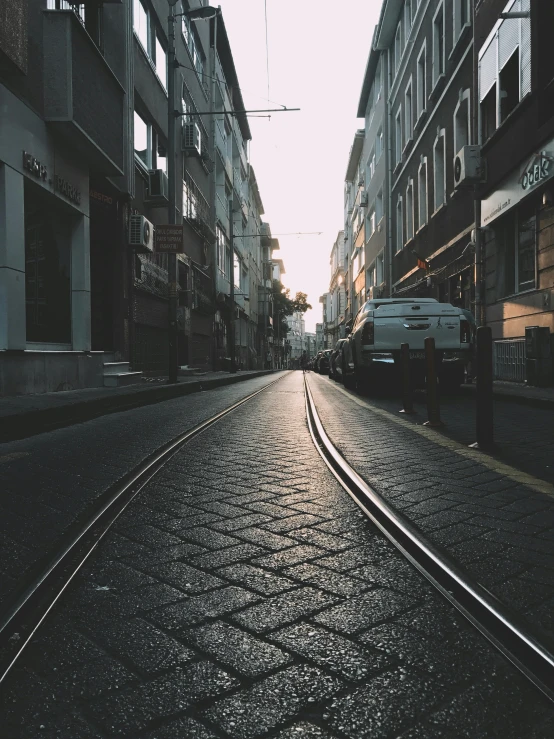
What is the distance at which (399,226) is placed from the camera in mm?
28703

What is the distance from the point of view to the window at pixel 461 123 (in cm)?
1766

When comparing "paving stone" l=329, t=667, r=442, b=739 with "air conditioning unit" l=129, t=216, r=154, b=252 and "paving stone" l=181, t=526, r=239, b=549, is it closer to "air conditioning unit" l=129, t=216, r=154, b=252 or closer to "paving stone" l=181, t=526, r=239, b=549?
"paving stone" l=181, t=526, r=239, b=549

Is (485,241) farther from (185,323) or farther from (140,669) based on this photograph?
(140,669)

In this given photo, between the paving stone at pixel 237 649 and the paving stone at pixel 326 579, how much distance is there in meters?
0.47

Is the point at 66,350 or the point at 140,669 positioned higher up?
the point at 66,350

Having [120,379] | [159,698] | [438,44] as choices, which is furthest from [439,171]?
[159,698]

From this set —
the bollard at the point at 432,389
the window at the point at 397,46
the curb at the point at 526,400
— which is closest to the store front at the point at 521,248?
the curb at the point at 526,400

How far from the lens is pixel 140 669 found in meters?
1.77

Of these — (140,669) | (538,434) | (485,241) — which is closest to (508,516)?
(140,669)

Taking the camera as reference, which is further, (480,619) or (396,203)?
(396,203)

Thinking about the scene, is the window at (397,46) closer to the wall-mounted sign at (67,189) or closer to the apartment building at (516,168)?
the apartment building at (516,168)

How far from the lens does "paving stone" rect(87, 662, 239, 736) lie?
1525 millimetres

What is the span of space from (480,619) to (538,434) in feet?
A: 15.5

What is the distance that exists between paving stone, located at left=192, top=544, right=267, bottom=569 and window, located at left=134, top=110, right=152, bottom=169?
599 inches
